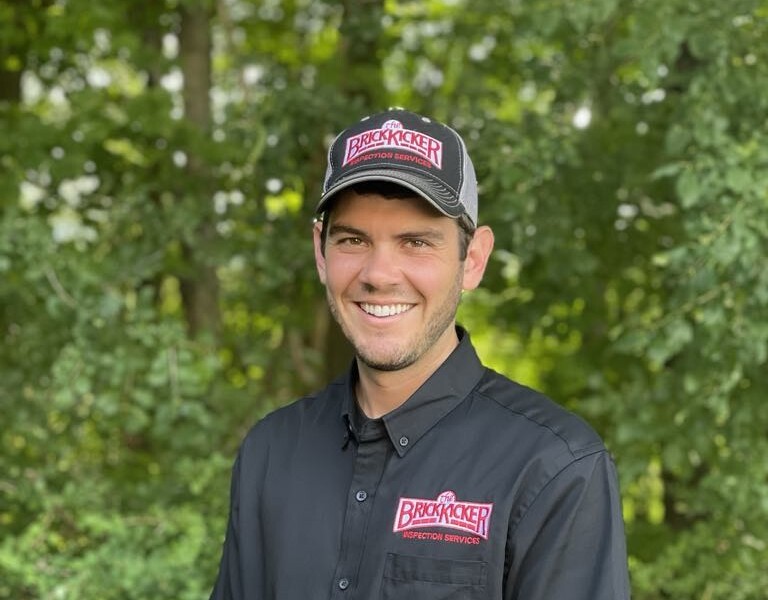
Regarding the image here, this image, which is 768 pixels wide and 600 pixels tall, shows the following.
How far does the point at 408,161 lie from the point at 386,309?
0.29 metres

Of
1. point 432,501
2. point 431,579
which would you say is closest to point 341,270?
point 432,501

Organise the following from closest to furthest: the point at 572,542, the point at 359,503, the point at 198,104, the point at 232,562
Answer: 1. the point at 572,542
2. the point at 359,503
3. the point at 232,562
4. the point at 198,104

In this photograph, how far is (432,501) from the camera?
228cm

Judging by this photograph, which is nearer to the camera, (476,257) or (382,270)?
(382,270)

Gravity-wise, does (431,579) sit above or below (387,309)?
below

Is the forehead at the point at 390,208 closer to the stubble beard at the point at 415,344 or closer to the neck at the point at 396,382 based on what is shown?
the stubble beard at the point at 415,344

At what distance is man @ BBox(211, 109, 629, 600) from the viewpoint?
2162 millimetres

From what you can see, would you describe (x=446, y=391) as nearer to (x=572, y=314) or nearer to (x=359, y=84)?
(x=572, y=314)

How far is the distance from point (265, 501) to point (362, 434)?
281 millimetres

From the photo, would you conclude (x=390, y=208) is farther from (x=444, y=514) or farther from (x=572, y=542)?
(x=572, y=542)

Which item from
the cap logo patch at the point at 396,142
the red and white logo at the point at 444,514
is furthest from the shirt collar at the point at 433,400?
the cap logo patch at the point at 396,142

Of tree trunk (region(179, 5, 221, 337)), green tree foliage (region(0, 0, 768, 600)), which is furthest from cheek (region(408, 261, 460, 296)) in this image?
tree trunk (region(179, 5, 221, 337))

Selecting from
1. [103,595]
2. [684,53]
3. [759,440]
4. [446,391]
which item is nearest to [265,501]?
[446,391]

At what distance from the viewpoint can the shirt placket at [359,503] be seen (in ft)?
7.61
